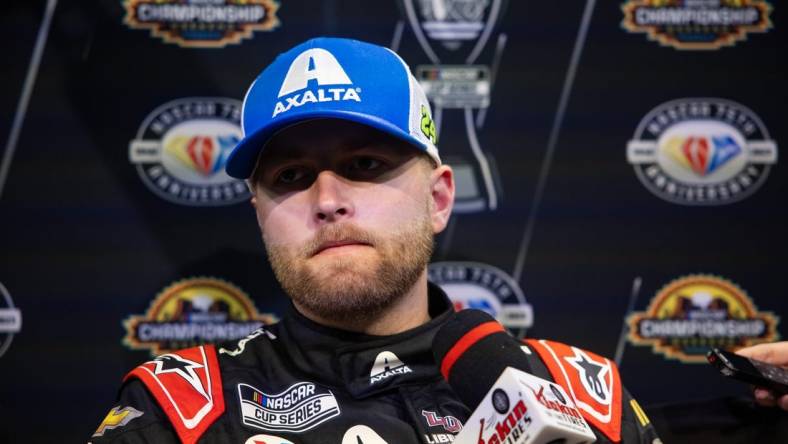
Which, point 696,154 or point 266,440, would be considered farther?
point 696,154

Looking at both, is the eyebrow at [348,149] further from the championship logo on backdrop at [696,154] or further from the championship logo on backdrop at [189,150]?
the championship logo on backdrop at [696,154]

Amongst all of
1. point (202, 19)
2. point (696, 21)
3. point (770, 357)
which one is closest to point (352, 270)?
point (770, 357)

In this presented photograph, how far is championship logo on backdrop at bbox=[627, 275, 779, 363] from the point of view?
1945 millimetres

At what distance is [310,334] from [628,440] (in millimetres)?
542

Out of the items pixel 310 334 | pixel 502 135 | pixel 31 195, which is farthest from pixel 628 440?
pixel 31 195

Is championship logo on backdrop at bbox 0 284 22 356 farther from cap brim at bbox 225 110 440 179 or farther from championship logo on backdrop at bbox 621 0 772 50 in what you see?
championship logo on backdrop at bbox 621 0 772 50

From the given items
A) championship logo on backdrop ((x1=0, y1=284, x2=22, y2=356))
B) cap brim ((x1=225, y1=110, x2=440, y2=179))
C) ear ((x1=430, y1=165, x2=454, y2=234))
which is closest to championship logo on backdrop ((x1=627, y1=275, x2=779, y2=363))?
ear ((x1=430, y1=165, x2=454, y2=234))

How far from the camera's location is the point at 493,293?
1.94 m

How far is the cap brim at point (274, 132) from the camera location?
1.23 m

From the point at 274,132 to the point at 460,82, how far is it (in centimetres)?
76

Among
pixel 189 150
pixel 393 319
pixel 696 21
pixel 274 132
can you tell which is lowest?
pixel 393 319

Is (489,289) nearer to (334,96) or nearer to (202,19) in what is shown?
(334,96)

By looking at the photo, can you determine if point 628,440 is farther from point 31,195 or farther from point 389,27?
point 31,195

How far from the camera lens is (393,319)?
136 centimetres
